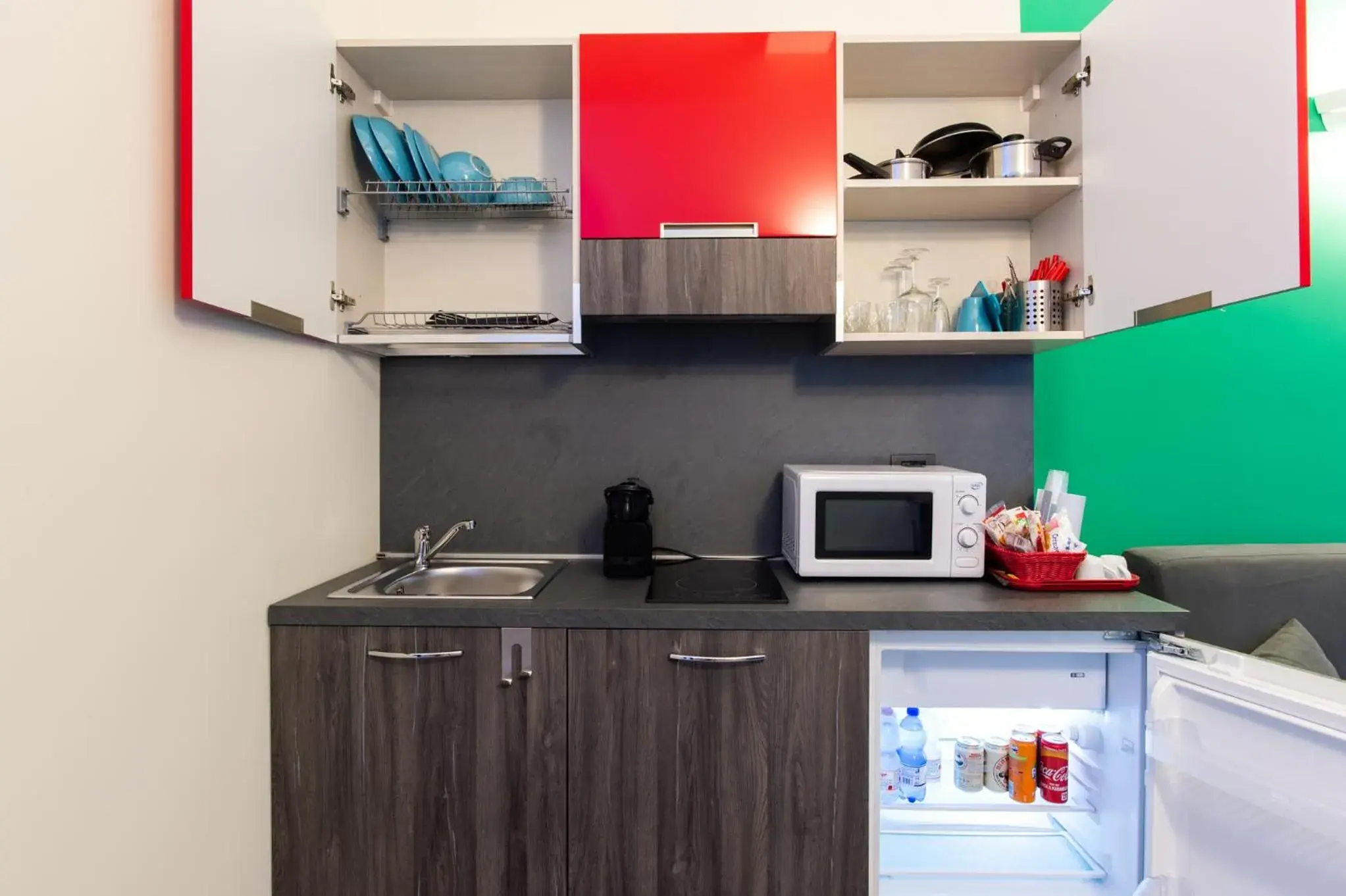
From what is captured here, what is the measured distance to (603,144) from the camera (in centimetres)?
172

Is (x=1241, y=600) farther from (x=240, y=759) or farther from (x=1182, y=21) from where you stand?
(x=240, y=759)

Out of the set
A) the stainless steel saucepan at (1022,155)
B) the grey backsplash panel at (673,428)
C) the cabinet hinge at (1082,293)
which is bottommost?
the grey backsplash panel at (673,428)

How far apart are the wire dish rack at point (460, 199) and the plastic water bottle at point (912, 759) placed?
5.51 ft

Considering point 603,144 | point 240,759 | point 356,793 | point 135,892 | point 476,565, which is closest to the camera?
point 135,892

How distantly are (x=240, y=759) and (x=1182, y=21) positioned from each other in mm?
2470

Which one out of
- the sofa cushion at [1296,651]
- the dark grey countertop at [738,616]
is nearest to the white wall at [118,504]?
the dark grey countertop at [738,616]

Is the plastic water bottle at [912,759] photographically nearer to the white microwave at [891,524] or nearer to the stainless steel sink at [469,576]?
the white microwave at [891,524]

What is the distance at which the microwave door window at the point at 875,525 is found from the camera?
5.72 feet

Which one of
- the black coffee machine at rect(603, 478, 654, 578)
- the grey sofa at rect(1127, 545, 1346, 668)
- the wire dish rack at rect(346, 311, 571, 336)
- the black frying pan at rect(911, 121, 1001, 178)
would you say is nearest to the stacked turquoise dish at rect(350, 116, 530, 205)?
the wire dish rack at rect(346, 311, 571, 336)

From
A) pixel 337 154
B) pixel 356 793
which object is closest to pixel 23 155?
pixel 337 154

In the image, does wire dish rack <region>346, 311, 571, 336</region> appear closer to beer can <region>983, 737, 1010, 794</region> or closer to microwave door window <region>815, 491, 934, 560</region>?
microwave door window <region>815, 491, 934, 560</region>

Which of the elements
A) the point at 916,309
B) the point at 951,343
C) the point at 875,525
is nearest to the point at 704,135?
the point at 916,309

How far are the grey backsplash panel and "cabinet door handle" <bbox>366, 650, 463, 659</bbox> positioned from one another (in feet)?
2.08

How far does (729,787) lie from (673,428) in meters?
1.02
